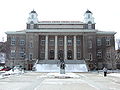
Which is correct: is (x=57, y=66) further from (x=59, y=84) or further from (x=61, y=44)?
(x=59, y=84)

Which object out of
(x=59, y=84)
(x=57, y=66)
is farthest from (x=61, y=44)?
(x=59, y=84)

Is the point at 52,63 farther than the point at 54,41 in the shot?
No

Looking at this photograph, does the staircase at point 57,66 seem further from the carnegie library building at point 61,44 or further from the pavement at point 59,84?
the pavement at point 59,84

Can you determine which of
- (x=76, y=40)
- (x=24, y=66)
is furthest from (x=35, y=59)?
(x=76, y=40)

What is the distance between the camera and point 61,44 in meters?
68.2

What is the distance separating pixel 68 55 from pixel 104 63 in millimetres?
11804

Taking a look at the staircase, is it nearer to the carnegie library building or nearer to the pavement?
the carnegie library building

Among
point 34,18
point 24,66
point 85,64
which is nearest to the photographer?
point 85,64

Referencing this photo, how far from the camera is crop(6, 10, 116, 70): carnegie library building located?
217 ft

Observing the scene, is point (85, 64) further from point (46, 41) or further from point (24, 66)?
point (24, 66)

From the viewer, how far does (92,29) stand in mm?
67438

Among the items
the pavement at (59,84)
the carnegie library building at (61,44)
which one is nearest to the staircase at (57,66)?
the carnegie library building at (61,44)

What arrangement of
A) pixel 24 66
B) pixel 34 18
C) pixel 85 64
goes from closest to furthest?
pixel 85 64
pixel 24 66
pixel 34 18

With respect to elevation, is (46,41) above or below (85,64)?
above
